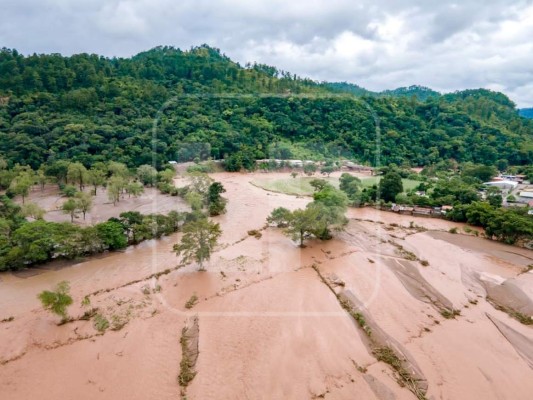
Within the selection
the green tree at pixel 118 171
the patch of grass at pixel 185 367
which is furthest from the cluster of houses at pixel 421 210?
the green tree at pixel 118 171

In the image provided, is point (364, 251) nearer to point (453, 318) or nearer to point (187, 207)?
point (453, 318)

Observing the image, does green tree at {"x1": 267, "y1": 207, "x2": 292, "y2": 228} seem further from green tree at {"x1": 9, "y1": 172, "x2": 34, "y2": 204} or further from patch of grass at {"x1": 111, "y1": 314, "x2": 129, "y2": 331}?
green tree at {"x1": 9, "y1": 172, "x2": 34, "y2": 204}

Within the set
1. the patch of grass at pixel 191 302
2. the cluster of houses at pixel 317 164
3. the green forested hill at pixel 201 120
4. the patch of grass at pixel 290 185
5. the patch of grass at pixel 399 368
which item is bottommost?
the patch of grass at pixel 191 302

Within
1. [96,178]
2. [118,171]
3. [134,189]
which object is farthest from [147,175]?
[134,189]

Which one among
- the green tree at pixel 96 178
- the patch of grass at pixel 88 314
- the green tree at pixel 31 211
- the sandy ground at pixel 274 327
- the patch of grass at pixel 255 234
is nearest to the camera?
the sandy ground at pixel 274 327

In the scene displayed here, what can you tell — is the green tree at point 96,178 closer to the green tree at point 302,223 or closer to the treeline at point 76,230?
the treeline at point 76,230

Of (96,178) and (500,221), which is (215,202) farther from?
(500,221)

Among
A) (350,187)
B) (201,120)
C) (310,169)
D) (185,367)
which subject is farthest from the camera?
(201,120)
